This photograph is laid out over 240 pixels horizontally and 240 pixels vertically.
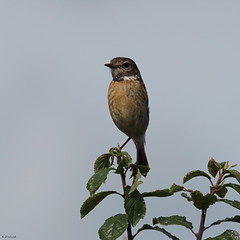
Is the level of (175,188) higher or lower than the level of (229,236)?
higher

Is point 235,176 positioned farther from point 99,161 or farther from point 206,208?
point 99,161

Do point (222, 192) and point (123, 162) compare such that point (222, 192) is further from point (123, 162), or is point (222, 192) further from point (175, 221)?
point (123, 162)

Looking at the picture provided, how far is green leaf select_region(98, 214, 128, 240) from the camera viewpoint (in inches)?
141

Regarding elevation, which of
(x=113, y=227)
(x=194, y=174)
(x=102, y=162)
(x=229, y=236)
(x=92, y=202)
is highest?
(x=102, y=162)

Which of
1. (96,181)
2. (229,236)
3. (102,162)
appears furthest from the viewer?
(102,162)

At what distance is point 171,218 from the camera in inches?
→ 149

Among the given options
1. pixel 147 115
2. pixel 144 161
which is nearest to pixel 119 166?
pixel 147 115

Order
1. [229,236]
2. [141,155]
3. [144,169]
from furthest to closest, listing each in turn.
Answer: [141,155] < [144,169] < [229,236]

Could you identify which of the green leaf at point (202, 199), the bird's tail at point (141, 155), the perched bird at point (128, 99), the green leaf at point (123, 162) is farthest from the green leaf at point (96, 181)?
the bird's tail at point (141, 155)

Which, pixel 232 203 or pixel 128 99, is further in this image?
pixel 128 99

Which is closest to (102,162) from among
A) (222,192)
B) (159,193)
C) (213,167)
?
(159,193)

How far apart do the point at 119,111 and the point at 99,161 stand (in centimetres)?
480

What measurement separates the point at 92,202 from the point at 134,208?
0.40m

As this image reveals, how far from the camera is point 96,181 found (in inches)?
157
